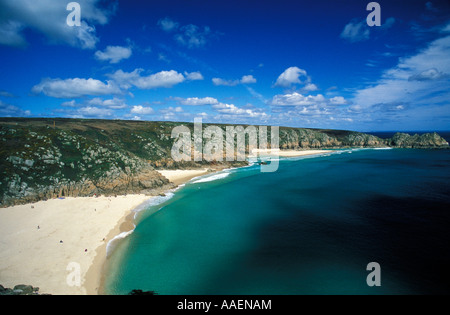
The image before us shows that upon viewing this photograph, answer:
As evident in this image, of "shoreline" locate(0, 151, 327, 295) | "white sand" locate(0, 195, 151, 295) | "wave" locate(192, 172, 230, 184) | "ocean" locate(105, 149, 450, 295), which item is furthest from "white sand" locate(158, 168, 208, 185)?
"white sand" locate(0, 195, 151, 295)

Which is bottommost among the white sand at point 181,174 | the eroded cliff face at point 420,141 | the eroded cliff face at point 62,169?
the white sand at point 181,174

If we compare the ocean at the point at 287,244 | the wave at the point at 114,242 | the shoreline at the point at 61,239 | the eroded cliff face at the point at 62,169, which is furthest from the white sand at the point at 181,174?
the wave at the point at 114,242

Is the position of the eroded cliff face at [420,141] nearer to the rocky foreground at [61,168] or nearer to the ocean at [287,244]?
the ocean at [287,244]

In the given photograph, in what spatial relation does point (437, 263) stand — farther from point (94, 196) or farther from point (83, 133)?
point (83, 133)

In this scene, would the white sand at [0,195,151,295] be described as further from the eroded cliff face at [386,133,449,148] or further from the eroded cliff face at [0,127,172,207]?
the eroded cliff face at [386,133,449,148]

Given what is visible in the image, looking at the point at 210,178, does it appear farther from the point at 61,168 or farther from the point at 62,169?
the point at 61,168

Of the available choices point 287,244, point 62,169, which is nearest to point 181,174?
point 62,169
